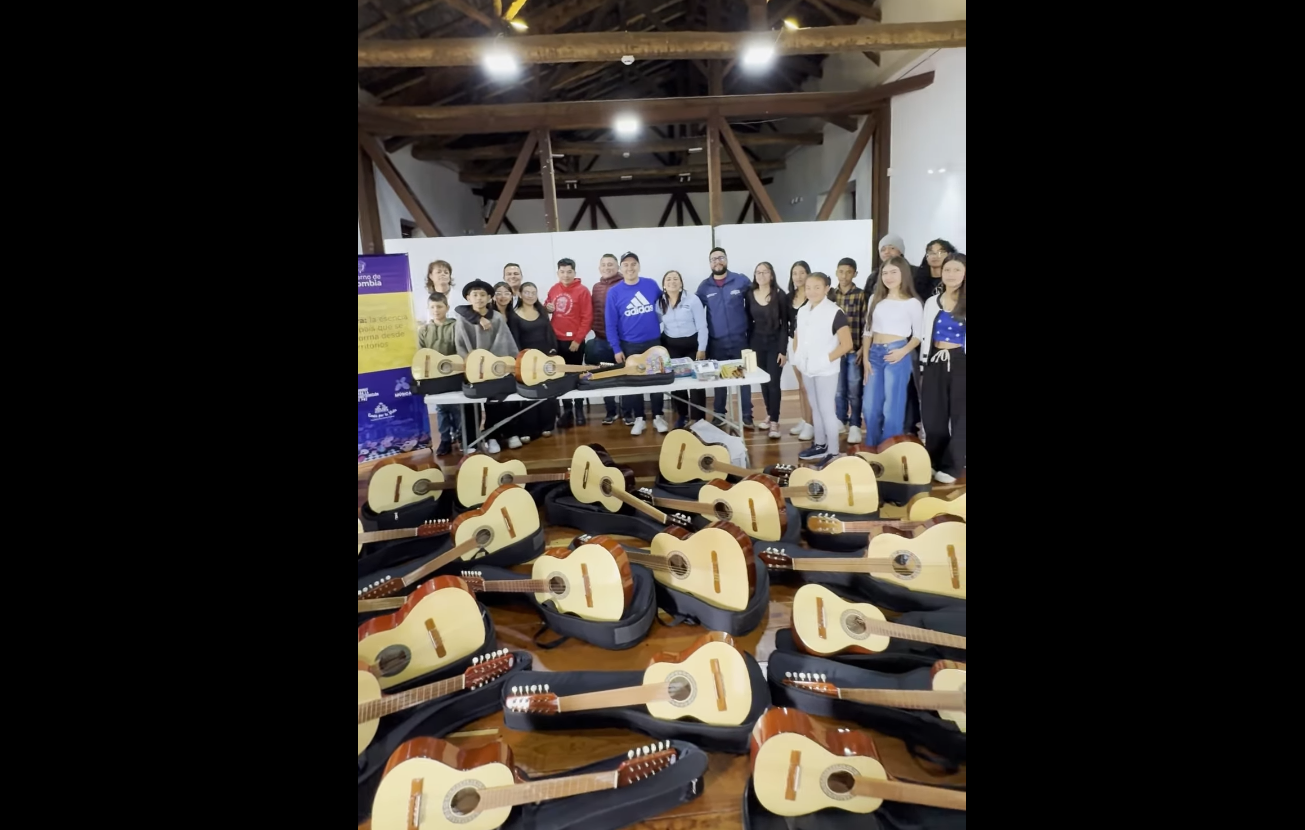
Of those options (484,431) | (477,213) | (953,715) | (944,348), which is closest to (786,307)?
(944,348)

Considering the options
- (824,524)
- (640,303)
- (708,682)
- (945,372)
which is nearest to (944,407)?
(945,372)

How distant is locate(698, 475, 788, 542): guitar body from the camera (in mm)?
2854

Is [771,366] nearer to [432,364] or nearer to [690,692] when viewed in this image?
[432,364]

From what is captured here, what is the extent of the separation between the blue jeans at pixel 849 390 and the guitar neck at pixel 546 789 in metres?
3.19

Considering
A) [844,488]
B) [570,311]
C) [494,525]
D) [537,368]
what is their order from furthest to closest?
[570,311], [537,368], [844,488], [494,525]

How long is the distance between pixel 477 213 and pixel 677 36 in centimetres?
512

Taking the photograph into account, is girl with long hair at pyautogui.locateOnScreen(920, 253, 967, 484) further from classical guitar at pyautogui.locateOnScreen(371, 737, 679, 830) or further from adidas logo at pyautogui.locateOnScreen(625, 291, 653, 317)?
classical guitar at pyautogui.locateOnScreen(371, 737, 679, 830)

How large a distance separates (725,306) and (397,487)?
99.6 inches

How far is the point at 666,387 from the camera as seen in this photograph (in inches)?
152

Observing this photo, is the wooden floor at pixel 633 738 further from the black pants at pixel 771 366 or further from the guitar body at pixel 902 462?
the black pants at pixel 771 366

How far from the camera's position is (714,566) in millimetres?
2344

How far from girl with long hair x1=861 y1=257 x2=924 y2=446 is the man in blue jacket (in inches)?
34.6

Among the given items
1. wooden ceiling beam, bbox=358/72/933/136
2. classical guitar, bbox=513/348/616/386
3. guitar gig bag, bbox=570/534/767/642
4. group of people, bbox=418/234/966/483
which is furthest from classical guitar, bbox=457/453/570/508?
wooden ceiling beam, bbox=358/72/933/136

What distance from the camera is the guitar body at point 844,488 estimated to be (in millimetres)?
3104
